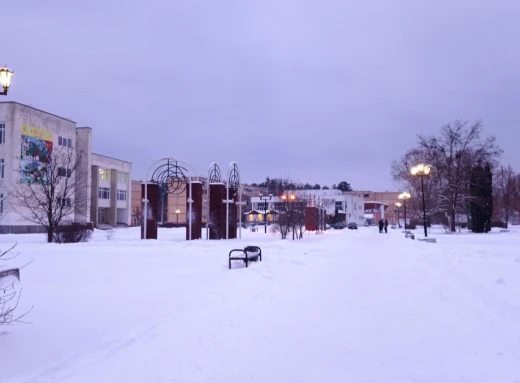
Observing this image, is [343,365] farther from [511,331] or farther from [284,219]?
[284,219]

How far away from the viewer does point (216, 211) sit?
3325 cm

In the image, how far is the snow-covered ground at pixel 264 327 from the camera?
18.4 ft

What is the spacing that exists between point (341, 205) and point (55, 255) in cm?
9804

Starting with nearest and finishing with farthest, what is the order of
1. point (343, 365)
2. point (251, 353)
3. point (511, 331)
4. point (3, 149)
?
point (343, 365), point (251, 353), point (511, 331), point (3, 149)

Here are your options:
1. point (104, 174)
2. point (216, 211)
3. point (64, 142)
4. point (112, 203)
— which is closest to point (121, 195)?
point (112, 203)

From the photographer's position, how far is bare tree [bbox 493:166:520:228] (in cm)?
7004

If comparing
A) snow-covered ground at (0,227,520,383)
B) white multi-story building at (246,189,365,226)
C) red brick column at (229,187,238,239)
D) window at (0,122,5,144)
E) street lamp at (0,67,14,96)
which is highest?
window at (0,122,5,144)

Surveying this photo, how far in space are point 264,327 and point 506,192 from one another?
7760 centimetres

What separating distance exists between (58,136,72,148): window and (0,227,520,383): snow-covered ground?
49920 millimetres

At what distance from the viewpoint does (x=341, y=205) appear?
370 ft

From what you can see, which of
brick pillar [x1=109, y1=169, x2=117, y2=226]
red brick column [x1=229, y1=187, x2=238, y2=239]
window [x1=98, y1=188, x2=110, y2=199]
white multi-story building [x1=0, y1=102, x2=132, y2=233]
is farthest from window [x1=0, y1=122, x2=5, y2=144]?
red brick column [x1=229, y1=187, x2=238, y2=239]

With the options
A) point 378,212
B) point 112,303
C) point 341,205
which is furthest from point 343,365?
point 378,212

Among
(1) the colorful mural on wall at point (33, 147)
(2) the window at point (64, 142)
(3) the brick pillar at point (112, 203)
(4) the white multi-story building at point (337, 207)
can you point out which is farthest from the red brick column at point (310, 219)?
(4) the white multi-story building at point (337, 207)

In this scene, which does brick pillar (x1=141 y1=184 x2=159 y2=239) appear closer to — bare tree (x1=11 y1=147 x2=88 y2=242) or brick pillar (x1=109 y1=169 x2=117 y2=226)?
bare tree (x1=11 y1=147 x2=88 y2=242)
